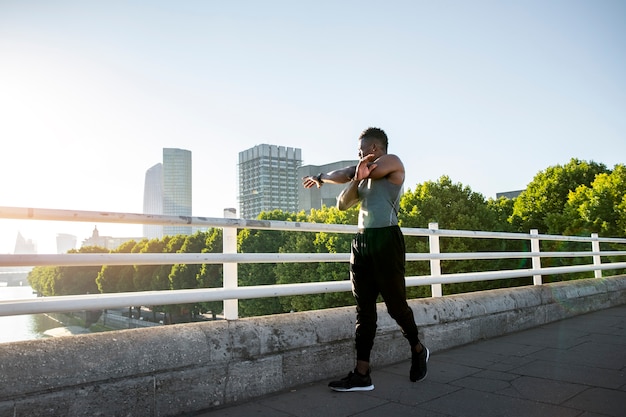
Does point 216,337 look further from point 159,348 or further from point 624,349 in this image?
point 624,349

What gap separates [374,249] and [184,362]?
5.19 ft

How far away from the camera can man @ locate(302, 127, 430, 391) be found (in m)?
3.73

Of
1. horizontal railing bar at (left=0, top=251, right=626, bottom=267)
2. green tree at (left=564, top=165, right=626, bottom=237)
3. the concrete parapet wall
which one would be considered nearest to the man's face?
horizontal railing bar at (left=0, top=251, right=626, bottom=267)

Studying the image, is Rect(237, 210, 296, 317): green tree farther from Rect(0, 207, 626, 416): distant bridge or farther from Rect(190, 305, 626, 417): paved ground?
Rect(0, 207, 626, 416): distant bridge

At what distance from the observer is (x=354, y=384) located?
3766 millimetres

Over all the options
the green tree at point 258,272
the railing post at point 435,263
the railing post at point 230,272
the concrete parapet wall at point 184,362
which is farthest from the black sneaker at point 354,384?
the green tree at point 258,272

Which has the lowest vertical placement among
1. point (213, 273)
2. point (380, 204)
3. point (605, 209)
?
point (213, 273)

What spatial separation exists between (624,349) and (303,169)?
119386mm

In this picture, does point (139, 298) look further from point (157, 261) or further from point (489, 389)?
point (489, 389)

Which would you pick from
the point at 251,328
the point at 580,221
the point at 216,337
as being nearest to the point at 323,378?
the point at 251,328

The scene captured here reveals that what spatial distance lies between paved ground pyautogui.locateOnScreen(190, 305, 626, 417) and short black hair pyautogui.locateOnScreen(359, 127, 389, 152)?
76.4 inches

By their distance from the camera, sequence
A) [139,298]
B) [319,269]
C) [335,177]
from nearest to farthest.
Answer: [139,298] < [335,177] < [319,269]

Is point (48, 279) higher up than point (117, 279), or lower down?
lower down

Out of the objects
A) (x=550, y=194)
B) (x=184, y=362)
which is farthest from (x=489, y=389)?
(x=550, y=194)
